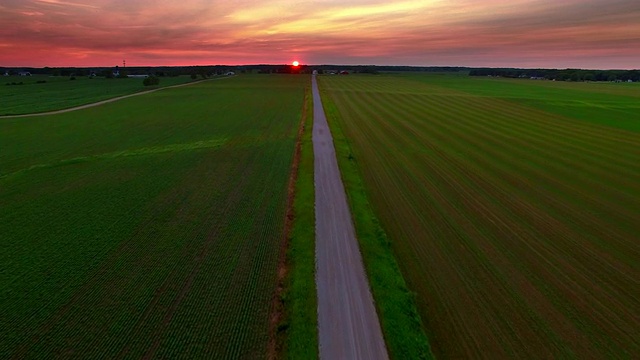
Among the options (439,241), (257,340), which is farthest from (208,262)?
(439,241)

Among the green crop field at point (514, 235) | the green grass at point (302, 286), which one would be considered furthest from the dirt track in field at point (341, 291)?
the green crop field at point (514, 235)

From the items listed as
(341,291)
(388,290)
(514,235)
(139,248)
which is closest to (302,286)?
(341,291)

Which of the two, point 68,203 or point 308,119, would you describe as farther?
point 308,119

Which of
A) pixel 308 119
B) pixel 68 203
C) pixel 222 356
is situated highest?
pixel 308 119

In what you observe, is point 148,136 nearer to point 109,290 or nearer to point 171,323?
point 109,290

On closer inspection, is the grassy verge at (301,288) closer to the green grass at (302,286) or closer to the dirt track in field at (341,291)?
the green grass at (302,286)

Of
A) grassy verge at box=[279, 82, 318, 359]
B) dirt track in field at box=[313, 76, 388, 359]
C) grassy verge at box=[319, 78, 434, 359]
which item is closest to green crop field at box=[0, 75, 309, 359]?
grassy verge at box=[279, 82, 318, 359]
